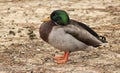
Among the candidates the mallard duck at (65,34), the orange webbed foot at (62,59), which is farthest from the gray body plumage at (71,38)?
the orange webbed foot at (62,59)

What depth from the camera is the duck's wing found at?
29.6ft

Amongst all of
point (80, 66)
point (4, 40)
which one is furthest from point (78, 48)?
point (4, 40)

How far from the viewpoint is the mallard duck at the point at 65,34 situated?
8.90 metres

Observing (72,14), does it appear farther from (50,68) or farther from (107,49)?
(50,68)

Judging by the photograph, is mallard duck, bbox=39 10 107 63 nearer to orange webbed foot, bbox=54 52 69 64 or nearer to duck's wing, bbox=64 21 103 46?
duck's wing, bbox=64 21 103 46

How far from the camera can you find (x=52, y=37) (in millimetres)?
8867

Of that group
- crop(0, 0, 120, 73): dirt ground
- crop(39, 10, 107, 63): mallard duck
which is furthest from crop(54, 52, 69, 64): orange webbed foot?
crop(39, 10, 107, 63): mallard duck

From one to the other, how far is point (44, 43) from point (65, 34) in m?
2.37

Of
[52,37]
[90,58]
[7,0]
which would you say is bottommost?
[7,0]

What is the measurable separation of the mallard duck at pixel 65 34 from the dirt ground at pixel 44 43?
523 mm

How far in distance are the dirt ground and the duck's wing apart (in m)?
0.56

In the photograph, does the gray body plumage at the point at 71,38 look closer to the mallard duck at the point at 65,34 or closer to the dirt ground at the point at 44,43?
the mallard duck at the point at 65,34

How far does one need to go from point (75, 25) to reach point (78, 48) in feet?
1.63

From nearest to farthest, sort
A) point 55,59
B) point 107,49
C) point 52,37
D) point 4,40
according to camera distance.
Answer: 1. point 52,37
2. point 55,59
3. point 107,49
4. point 4,40
